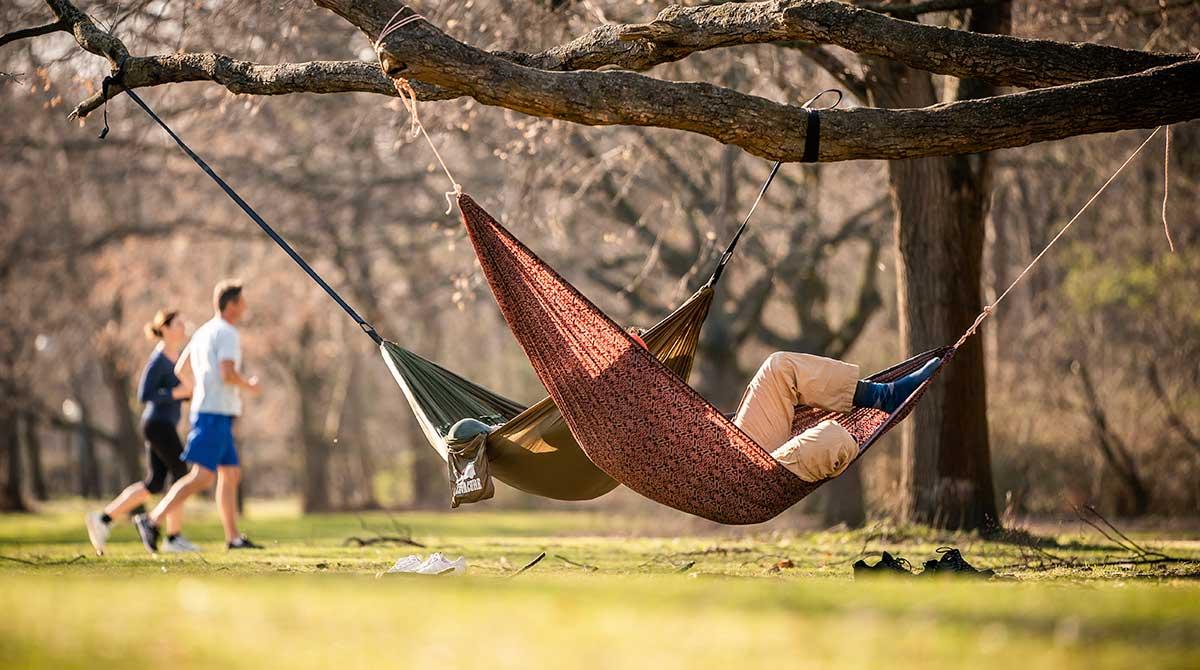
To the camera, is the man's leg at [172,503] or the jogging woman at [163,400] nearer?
the man's leg at [172,503]

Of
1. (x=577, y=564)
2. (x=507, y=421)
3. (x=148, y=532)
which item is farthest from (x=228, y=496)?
(x=577, y=564)

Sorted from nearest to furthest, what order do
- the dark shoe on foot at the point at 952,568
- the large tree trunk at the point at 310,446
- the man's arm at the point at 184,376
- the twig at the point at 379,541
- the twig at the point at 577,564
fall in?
the dark shoe on foot at the point at 952,568 < the twig at the point at 577,564 < the twig at the point at 379,541 < the man's arm at the point at 184,376 < the large tree trunk at the point at 310,446

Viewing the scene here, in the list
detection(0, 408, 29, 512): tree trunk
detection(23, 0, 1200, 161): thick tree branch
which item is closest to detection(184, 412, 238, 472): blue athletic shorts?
detection(23, 0, 1200, 161): thick tree branch

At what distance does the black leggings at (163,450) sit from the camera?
6.95 m

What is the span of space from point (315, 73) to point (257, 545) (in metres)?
2.60

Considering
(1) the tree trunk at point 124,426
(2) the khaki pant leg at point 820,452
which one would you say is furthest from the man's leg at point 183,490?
(1) the tree trunk at point 124,426

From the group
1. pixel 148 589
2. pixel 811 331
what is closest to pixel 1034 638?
pixel 148 589

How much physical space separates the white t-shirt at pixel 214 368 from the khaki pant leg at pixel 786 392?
8.67 ft

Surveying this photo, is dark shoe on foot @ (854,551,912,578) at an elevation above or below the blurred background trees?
below

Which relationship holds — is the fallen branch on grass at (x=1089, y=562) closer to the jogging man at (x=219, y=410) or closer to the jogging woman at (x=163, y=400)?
the jogging man at (x=219, y=410)

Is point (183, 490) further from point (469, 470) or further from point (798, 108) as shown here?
point (798, 108)

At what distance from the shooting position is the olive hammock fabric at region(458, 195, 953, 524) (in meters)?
4.45

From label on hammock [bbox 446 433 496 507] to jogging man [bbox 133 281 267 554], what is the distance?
5.99 feet

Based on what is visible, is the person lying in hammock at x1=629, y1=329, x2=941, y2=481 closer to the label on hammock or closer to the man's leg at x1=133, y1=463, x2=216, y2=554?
the label on hammock
